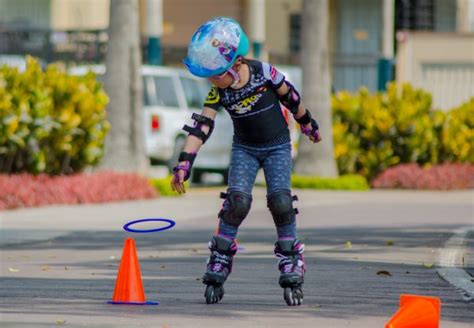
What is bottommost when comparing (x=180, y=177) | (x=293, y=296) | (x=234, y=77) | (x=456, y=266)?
(x=456, y=266)

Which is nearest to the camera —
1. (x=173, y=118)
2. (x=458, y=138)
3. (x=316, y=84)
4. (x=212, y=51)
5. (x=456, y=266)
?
(x=212, y=51)

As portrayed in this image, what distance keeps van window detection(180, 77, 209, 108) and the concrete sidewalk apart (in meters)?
5.12

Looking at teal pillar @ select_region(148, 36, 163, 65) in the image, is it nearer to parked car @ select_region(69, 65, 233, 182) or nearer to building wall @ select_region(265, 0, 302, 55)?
parked car @ select_region(69, 65, 233, 182)

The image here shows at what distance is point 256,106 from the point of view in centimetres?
912

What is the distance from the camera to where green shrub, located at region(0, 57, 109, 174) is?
60.8 ft

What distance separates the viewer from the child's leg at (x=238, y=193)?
906cm

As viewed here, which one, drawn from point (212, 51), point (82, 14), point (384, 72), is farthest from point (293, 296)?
point (82, 14)

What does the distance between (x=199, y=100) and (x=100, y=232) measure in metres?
10.4

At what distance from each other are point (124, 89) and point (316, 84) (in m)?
3.91

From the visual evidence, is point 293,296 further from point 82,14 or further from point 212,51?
point 82,14

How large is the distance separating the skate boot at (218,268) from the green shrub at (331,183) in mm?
13974

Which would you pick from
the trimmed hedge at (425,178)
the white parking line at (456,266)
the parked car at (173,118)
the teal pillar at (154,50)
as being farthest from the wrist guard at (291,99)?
the teal pillar at (154,50)

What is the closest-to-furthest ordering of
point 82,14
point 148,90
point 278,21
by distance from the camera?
point 148,90 → point 278,21 → point 82,14

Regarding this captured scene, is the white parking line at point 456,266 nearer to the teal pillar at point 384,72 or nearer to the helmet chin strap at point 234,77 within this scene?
the helmet chin strap at point 234,77
